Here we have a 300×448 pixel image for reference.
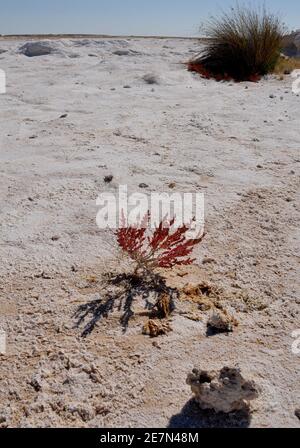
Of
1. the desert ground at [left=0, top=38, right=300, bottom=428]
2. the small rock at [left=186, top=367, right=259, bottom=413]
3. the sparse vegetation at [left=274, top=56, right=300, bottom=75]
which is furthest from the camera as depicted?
the sparse vegetation at [left=274, top=56, right=300, bottom=75]

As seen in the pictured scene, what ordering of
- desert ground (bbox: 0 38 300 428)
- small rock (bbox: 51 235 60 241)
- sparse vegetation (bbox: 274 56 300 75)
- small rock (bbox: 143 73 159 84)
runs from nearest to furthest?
desert ground (bbox: 0 38 300 428)
small rock (bbox: 51 235 60 241)
small rock (bbox: 143 73 159 84)
sparse vegetation (bbox: 274 56 300 75)

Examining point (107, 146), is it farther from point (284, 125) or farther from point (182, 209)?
point (284, 125)

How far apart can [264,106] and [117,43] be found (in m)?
5.21

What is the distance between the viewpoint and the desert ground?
72.9 inches

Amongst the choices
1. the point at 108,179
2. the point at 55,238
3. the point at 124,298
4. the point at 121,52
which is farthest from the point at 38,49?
the point at 124,298

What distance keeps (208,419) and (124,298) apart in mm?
809

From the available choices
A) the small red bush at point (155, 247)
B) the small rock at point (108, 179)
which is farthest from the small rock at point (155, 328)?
the small rock at point (108, 179)

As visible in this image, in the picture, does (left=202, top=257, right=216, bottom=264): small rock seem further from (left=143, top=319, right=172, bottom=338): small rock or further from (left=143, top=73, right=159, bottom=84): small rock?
(left=143, top=73, right=159, bottom=84): small rock

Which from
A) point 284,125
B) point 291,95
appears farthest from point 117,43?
point 284,125

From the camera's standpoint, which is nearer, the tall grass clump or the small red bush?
the small red bush

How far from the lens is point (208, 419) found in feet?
5.70

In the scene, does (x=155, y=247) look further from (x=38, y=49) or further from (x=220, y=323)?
(x=38, y=49)

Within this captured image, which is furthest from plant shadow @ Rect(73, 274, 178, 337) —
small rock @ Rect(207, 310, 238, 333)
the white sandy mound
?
the white sandy mound

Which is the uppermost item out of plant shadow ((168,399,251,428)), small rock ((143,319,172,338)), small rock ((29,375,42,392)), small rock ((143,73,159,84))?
small rock ((143,73,159,84))
